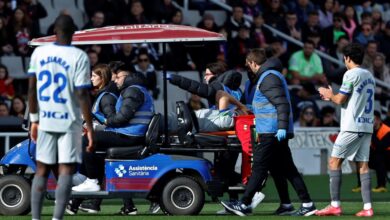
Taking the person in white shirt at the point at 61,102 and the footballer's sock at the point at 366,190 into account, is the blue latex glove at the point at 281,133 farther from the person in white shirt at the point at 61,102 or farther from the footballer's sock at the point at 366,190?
the person in white shirt at the point at 61,102

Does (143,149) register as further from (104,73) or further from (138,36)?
(138,36)

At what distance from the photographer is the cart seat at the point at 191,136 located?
16.5m

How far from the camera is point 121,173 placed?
16.2m

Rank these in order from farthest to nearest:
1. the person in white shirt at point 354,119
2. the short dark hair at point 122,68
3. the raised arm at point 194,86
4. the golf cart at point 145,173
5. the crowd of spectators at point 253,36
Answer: the crowd of spectators at point 253,36
the short dark hair at point 122,68
the raised arm at point 194,86
the golf cart at point 145,173
the person in white shirt at point 354,119

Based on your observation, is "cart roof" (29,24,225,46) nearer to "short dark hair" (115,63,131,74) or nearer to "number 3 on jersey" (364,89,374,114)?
"short dark hair" (115,63,131,74)

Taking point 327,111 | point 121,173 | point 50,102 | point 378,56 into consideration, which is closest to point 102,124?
point 121,173

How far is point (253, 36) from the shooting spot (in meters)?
28.0

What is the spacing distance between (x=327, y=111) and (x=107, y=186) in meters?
10.8

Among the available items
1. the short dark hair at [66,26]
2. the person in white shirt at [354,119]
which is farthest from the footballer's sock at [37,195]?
the person in white shirt at [354,119]

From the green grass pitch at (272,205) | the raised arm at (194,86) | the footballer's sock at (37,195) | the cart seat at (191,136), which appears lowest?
the green grass pitch at (272,205)

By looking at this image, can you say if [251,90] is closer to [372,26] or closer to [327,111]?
[327,111]

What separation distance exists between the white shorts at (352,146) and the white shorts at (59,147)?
3804mm

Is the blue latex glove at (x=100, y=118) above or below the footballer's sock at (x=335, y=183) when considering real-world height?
above

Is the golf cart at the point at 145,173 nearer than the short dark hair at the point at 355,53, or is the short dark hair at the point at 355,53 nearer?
the short dark hair at the point at 355,53
